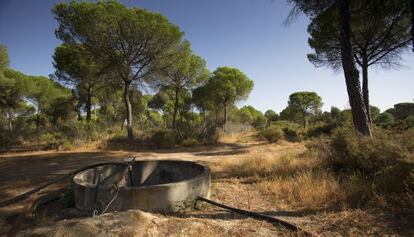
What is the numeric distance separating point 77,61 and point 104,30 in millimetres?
4977

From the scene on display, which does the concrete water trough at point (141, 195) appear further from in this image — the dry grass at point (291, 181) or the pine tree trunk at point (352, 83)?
the pine tree trunk at point (352, 83)

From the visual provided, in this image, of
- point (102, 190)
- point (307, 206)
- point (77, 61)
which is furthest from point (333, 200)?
point (77, 61)

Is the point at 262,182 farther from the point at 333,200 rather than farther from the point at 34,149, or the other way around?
the point at 34,149

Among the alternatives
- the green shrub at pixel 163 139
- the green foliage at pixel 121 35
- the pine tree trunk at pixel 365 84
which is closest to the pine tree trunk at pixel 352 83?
the pine tree trunk at pixel 365 84

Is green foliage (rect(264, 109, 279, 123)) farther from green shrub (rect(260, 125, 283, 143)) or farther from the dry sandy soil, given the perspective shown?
the dry sandy soil

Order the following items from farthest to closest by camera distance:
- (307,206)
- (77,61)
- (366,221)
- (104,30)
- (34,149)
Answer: (77,61), (34,149), (104,30), (307,206), (366,221)

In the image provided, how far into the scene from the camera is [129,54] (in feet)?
47.0

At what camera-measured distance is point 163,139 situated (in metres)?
15.8

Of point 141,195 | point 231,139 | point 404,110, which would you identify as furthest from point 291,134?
point 141,195

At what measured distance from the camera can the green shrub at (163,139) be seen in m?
15.7

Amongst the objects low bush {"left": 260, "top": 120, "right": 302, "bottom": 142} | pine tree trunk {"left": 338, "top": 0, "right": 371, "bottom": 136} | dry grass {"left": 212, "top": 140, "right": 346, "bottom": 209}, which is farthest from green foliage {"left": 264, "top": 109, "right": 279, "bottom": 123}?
pine tree trunk {"left": 338, "top": 0, "right": 371, "bottom": 136}

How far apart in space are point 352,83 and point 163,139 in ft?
36.7

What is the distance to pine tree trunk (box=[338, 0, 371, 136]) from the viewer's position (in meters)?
6.77

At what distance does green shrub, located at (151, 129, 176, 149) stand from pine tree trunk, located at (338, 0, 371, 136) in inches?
427
